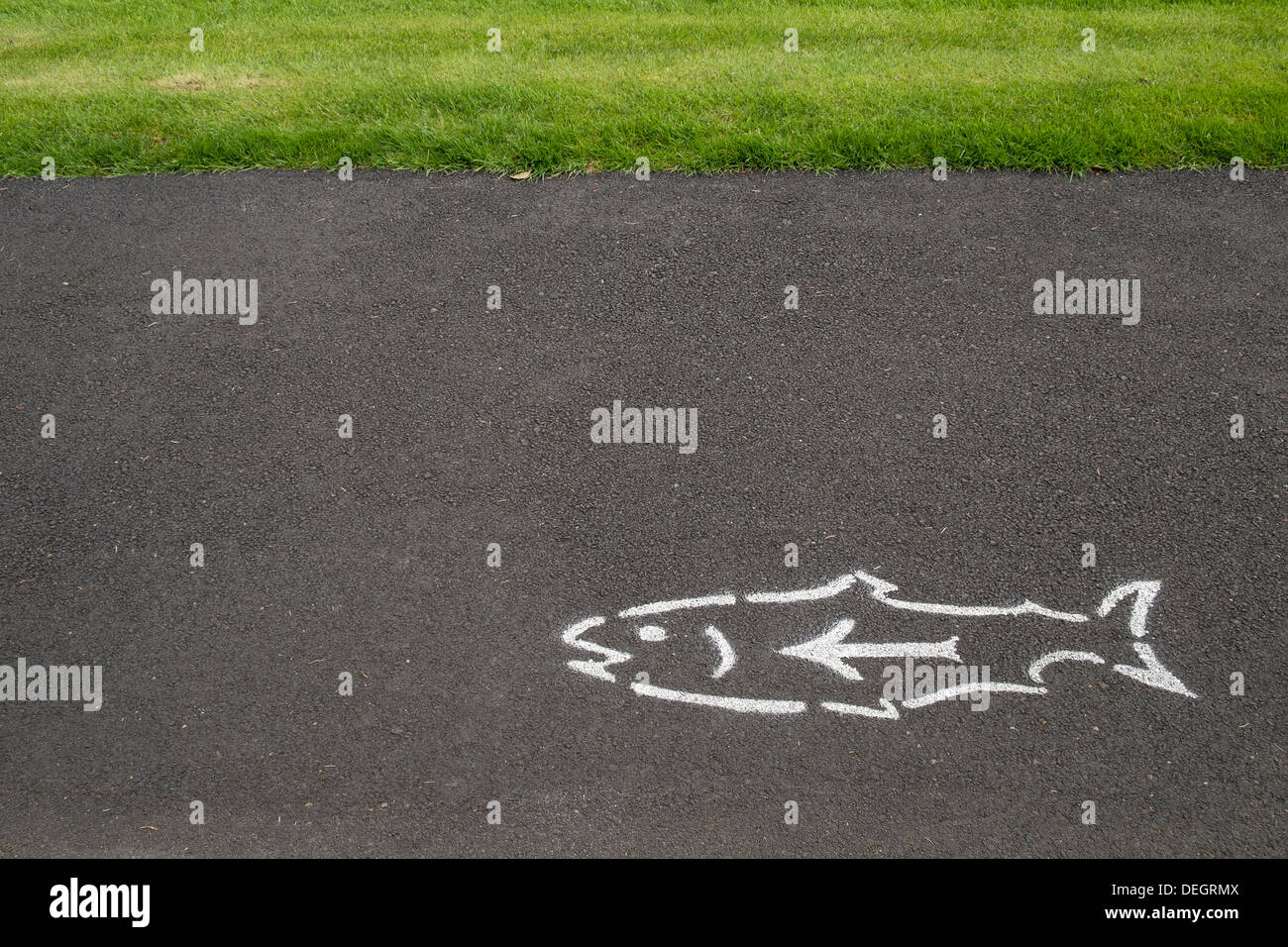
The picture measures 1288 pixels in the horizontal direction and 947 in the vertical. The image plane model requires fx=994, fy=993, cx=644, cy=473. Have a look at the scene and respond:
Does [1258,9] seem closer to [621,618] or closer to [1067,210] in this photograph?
[1067,210]

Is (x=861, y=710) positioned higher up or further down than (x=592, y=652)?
further down

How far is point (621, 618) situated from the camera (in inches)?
176

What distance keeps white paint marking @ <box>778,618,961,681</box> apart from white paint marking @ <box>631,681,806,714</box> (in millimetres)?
237

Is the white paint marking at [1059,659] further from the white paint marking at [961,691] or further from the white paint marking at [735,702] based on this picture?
the white paint marking at [735,702]

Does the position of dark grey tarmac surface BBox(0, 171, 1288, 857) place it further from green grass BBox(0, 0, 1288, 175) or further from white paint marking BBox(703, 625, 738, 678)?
green grass BBox(0, 0, 1288, 175)

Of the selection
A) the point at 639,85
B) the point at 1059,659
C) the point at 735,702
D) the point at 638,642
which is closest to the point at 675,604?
the point at 638,642

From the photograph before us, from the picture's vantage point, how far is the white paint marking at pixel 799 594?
451cm

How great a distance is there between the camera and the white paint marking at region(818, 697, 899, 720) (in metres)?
4.14

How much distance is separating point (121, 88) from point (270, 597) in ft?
18.9

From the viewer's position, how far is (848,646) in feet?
14.3

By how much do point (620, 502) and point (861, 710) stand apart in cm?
154

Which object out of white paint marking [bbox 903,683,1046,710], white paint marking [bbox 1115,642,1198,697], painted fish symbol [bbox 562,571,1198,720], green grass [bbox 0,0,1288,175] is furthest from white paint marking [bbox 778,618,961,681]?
green grass [bbox 0,0,1288,175]

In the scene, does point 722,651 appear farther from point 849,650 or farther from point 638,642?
point 849,650

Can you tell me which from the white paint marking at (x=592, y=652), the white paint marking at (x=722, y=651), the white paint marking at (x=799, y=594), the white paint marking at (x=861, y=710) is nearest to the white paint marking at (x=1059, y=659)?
the white paint marking at (x=861, y=710)
